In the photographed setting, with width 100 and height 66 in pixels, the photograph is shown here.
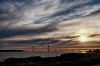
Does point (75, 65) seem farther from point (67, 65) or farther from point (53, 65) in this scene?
point (53, 65)

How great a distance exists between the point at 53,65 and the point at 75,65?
Result: 6518 millimetres

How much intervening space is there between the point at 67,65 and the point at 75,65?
2541 mm

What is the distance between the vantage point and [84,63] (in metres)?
55.5

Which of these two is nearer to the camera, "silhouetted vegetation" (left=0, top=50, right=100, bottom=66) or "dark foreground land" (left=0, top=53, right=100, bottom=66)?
"dark foreground land" (left=0, top=53, right=100, bottom=66)

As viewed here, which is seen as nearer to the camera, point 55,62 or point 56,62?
point 56,62

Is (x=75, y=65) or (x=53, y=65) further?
(x=75, y=65)

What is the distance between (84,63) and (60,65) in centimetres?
858

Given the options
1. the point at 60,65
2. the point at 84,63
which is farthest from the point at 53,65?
the point at 84,63

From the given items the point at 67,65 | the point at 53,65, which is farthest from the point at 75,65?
the point at 53,65

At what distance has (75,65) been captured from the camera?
52.5 metres

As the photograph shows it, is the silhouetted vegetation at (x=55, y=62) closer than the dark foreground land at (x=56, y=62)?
No

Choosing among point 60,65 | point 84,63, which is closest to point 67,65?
point 60,65

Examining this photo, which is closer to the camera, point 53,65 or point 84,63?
point 53,65

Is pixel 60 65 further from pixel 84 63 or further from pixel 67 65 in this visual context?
pixel 84 63
